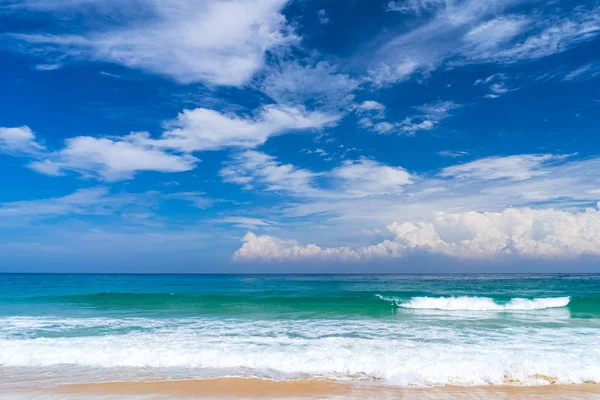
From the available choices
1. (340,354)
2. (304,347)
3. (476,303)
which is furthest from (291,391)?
(476,303)

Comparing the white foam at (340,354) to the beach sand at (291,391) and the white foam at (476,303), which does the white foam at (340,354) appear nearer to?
the beach sand at (291,391)

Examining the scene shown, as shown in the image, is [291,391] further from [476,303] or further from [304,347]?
[476,303]

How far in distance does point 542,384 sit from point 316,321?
11107 mm

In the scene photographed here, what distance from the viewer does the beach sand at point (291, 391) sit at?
25.7ft

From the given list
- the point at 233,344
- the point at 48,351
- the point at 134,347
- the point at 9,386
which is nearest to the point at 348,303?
the point at 233,344

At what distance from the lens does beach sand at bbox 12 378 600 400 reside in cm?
784

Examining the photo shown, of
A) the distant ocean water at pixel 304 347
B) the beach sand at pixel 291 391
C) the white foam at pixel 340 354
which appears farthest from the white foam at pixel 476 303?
the beach sand at pixel 291 391

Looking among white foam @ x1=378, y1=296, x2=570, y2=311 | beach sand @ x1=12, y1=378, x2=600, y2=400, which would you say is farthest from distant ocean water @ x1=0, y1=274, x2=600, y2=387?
white foam @ x1=378, y1=296, x2=570, y2=311

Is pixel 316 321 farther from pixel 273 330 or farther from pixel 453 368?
pixel 453 368

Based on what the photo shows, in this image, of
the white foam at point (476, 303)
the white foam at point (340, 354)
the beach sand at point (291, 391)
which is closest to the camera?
the beach sand at point (291, 391)

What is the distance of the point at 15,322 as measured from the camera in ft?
59.9

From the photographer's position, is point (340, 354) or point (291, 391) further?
point (340, 354)

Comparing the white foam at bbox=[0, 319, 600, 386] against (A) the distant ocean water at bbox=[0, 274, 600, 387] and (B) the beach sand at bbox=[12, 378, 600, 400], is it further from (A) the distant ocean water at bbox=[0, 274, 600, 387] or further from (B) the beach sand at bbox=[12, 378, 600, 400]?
(B) the beach sand at bbox=[12, 378, 600, 400]

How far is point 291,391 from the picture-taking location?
8211 millimetres
